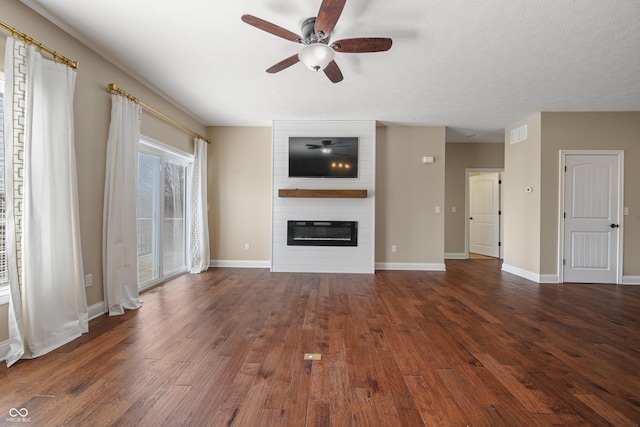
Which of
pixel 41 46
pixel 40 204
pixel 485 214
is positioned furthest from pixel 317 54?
pixel 485 214

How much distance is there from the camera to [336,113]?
4.51 m

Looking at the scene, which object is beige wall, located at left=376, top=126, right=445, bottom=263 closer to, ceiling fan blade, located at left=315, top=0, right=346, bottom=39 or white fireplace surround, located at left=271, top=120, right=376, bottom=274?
white fireplace surround, located at left=271, top=120, right=376, bottom=274

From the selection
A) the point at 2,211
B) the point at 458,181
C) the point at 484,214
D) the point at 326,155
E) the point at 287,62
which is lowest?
the point at 484,214

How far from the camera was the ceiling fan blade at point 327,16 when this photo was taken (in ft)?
5.85

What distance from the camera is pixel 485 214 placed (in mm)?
7023

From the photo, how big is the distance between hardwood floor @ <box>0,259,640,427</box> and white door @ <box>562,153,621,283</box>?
0.93 meters

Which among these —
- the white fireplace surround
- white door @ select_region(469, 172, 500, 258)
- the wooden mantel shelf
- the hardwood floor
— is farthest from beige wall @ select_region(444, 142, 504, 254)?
the hardwood floor

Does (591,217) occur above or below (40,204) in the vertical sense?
below

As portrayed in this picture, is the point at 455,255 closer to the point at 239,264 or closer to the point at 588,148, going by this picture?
the point at 588,148

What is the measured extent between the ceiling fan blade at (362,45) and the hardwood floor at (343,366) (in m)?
2.43

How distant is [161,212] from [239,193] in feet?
4.88

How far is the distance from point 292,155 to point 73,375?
3.90 m

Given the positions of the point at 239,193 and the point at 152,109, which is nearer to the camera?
the point at 152,109

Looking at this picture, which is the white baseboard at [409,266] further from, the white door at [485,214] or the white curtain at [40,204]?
the white curtain at [40,204]
